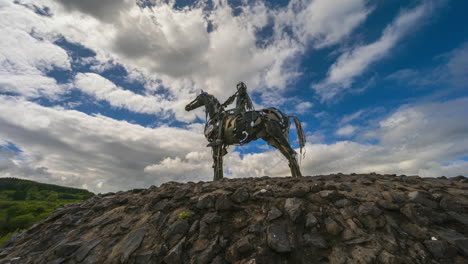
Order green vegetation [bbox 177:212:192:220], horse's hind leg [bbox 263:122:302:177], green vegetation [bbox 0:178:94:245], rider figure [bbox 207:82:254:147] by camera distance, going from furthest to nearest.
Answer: green vegetation [bbox 0:178:94:245], rider figure [bbox 207:82:254:147], horse's hind leg [bbox 263:122:302:177], green vegetation [bbox 177:212:192:220]

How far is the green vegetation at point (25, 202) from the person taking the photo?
21.5 m

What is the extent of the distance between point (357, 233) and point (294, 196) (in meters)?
1.55

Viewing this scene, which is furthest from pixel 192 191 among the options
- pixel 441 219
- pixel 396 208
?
pixel 441 219

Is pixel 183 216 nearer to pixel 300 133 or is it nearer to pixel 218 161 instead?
pixel 218 161

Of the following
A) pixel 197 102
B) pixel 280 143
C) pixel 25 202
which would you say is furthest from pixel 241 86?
pixel 25 202

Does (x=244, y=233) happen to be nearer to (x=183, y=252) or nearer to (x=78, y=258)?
(x=183, y=252)

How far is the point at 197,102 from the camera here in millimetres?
12781

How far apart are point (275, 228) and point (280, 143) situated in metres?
6.32

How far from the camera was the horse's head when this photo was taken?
1255 cm

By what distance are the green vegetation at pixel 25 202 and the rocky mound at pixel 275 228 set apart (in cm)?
1357

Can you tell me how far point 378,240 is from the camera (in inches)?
157

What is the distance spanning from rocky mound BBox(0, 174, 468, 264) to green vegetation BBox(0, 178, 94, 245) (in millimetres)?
13568

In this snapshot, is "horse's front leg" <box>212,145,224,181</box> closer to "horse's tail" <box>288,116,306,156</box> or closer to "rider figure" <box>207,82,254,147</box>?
"rider figure" <box>207,82,254,147</box>

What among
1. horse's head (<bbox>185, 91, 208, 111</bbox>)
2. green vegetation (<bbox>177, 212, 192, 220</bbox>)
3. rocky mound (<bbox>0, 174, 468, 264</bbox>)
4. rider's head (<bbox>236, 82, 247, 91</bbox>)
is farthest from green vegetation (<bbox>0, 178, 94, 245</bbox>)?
rider's head (<bbox>236, 82, 247, 91</bbox>)
